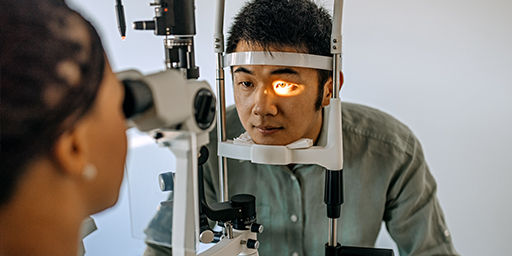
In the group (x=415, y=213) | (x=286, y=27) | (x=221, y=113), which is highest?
(x=286, y=27)

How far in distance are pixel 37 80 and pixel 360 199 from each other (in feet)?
3.74

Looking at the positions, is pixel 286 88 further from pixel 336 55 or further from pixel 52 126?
pixel 52 126

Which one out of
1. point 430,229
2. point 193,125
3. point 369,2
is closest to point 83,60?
point 193,125

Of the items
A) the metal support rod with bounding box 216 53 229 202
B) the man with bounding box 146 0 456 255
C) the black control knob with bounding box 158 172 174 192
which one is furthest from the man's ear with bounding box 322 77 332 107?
the black control knob with bounding box 158 172 174 192

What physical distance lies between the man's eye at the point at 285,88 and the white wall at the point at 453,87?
2.90 feet

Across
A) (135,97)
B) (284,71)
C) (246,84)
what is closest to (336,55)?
(284,71)

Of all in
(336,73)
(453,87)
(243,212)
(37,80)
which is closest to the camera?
(37,80)

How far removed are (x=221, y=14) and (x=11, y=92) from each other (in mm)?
767

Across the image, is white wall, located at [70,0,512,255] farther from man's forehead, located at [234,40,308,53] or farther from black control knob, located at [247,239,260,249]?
black control knob, located at [247,239,260,249]

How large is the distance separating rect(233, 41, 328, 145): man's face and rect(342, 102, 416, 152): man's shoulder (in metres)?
0.26

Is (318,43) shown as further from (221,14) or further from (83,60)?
(83,60)

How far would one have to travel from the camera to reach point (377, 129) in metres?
1.47

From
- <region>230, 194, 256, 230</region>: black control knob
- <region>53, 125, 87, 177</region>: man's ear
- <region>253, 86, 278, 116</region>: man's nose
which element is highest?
<region>53, 125, 87, 177</region>: man's ear

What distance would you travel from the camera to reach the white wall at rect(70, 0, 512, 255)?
183 cm
